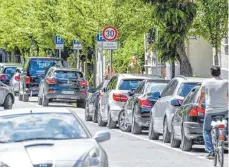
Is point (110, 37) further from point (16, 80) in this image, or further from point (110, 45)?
point (16, 80)

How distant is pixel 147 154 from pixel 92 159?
848 centimetres

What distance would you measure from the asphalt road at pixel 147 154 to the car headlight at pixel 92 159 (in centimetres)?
555

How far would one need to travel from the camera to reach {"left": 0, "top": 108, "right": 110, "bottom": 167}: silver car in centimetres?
1357

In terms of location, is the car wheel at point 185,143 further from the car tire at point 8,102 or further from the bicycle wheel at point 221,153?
the car tire at point 8,102

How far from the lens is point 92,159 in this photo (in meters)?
13.7

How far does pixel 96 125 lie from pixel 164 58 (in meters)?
4.39

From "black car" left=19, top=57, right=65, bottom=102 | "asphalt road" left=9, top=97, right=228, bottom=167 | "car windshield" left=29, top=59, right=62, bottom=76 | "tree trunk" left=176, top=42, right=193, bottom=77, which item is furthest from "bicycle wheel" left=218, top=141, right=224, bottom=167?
"car windshield" left=29, top=59, right=62, bottom=76

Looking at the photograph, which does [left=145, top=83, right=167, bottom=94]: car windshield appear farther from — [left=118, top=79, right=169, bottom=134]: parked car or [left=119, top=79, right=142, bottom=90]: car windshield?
[left=119, top=79, right=142, bottom=90]: car windshield

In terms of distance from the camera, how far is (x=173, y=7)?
35.0m

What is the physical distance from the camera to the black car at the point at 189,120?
21.8m

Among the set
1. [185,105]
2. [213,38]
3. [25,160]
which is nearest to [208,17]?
[213,38]

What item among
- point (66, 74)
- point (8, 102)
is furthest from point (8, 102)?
point (66, 74)

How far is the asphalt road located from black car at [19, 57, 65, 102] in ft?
71.4

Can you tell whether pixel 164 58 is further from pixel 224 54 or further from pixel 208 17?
pixel 224 54
